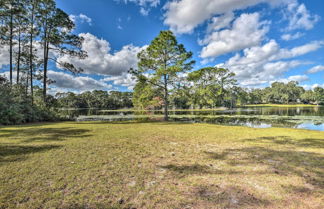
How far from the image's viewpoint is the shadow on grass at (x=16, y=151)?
382cm

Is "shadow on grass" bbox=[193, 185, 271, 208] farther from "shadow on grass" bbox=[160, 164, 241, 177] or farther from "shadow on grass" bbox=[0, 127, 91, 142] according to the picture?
"shadow on grass" bbox=[0, 127, 91, 142]

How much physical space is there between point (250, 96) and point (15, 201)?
3884 inches

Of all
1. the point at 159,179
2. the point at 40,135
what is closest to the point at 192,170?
the point at 159,179

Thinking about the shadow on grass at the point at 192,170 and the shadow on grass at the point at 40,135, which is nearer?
the shadow on grass at the point at 192,170

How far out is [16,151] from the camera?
174 inches

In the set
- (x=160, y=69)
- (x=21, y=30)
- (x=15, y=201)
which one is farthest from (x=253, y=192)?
(x=21, y=30)

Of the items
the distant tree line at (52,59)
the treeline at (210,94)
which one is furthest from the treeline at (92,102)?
the distant tree line at (52,59)

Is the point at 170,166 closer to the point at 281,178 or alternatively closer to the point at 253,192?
the point at 253,192

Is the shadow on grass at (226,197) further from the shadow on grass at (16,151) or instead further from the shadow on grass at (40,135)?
the shadow on grass at (40,135)

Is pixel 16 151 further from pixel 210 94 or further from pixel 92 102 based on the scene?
pixel 92 102

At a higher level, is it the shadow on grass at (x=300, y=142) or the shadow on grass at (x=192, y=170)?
the shadow on grass at (x=192, y=170)

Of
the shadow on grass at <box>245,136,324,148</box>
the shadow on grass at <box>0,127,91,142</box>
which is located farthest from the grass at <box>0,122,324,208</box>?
the shadow on grass at <box>0,127,91,142</box>

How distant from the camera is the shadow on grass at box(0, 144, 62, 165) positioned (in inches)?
150

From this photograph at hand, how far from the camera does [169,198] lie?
2.26 m
